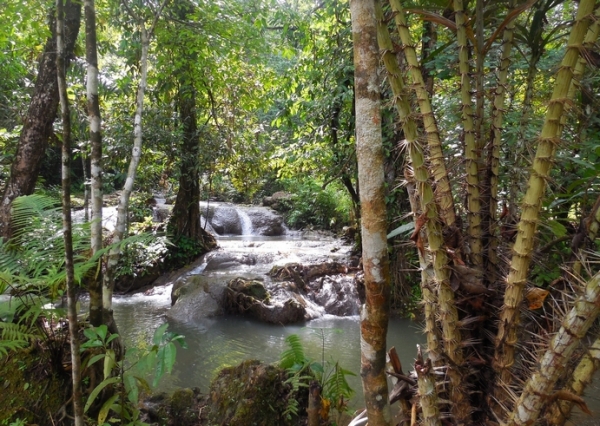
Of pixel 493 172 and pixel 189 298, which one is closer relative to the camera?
pixel 493 172

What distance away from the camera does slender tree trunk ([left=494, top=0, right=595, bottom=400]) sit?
127 centimetres

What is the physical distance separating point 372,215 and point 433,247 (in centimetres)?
27

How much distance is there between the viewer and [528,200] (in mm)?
1399

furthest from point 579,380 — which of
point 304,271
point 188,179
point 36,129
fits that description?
point 188,179

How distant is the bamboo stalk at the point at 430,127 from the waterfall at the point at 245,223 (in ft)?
41.8

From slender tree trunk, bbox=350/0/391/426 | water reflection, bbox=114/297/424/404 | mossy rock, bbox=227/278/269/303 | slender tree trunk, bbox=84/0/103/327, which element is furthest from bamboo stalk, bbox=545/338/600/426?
mossy rock, bbox=227/278/269/303

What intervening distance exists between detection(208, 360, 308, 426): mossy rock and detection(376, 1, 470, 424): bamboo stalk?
1301mm

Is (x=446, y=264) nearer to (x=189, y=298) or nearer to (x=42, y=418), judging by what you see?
(x=42, y=418)

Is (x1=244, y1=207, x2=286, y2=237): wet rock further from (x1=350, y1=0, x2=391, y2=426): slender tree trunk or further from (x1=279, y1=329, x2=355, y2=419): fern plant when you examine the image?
(x1=350, y1=0, x2=391, y2=426): slender tree trunk

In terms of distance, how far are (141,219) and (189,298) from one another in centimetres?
368

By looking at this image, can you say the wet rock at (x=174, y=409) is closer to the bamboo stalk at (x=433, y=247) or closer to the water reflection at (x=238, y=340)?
the water reflection at (x=238, y=340)

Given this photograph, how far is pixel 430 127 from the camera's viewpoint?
163 centimetres

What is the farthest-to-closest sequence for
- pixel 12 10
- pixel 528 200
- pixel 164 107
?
pixel 164 107 → pixel 12 10 → pixel 528 200


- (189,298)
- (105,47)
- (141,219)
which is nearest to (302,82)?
(105,47)
